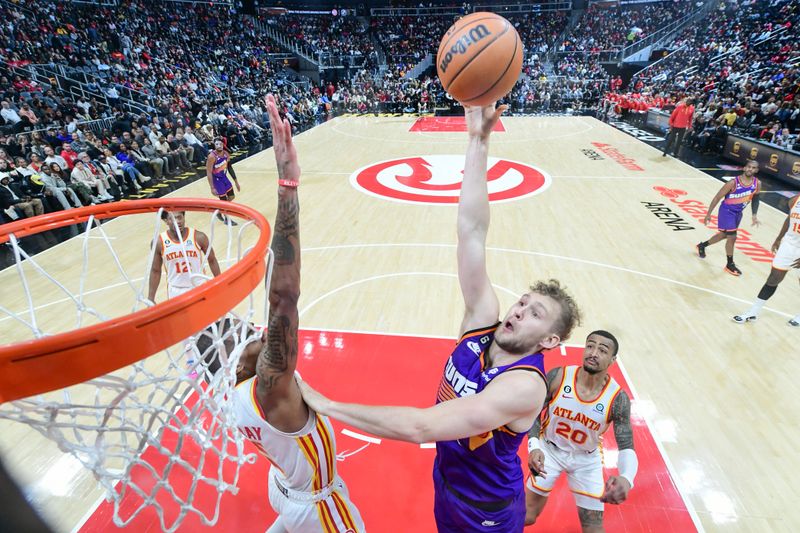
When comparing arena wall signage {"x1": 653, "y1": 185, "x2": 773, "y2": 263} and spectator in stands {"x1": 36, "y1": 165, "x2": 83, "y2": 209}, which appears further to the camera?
spectator in stands {"x1": 36, "y1": 165, "x2": 83, "y2": 209}

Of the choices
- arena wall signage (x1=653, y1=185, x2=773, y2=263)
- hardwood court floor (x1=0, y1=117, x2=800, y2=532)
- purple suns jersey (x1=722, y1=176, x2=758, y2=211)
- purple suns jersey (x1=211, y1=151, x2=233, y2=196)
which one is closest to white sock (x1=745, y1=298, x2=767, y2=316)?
hardwood court floor (x1=0, y1=117, x2=800, y2=532)

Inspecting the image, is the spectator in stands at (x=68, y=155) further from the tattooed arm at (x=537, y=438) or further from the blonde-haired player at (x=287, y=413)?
the tattooed arm at (x=537, y=438)

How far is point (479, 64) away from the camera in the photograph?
251cm

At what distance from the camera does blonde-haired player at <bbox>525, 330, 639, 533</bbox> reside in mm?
2562

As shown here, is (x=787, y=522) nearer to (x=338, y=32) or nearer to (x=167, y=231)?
(x=167, y=231)

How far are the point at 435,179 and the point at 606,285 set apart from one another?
5594 mm

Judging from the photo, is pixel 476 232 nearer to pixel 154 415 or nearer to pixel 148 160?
pixel 154 415

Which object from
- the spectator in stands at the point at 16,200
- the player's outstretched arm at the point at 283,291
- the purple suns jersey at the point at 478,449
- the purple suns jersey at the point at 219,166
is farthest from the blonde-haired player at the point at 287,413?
the spectator in stands at the point at 16,200

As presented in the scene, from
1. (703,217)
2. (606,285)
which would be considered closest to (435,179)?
(703,217)

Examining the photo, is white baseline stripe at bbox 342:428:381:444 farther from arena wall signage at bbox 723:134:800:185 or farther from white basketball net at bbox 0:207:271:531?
arena wall signage at bbox 723:134:800:185

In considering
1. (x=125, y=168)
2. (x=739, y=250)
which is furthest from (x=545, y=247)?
(x=125, y=168)

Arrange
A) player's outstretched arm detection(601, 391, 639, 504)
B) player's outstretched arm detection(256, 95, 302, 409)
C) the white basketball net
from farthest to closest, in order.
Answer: player's outstretched arm detection(601, 391, 639, 504) < player's outstretched arm detection(256, 95, 302, 409) < the white basketball net

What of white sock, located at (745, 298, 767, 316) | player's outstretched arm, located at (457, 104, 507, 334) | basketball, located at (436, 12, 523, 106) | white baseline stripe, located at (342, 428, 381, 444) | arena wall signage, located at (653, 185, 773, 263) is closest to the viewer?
player's outstretched arm, located at (457, 104, 507, 334)

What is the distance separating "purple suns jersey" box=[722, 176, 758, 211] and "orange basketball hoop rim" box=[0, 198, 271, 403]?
258 inches
